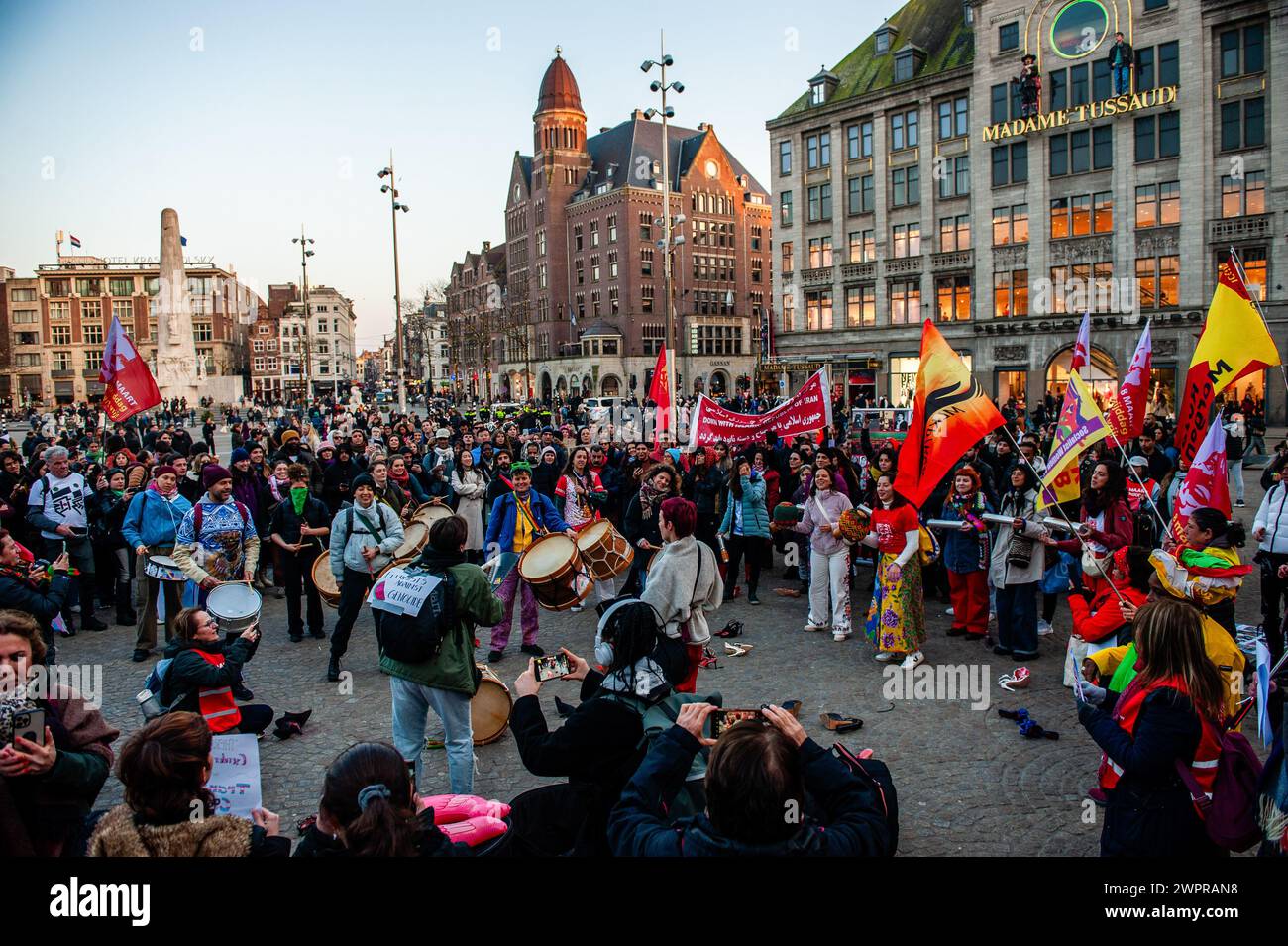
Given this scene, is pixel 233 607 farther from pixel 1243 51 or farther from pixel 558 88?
pixel 558 88

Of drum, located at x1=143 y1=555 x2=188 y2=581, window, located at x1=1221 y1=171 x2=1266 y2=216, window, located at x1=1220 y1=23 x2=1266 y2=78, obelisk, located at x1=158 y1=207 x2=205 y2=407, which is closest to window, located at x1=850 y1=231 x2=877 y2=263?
window, located at x1=1221 y1=171 x2=1266 y2=216

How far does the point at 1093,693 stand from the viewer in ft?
15.6

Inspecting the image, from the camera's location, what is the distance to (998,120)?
45.9 m

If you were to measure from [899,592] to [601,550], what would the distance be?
317 centimetres

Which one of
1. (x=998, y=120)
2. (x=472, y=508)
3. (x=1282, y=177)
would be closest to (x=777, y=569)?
(x=472, y=508)

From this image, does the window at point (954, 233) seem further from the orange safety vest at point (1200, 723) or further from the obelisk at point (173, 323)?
the orange safety vest at point (1200, 723)

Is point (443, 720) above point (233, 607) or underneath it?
underneath

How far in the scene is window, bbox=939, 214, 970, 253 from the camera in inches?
1900

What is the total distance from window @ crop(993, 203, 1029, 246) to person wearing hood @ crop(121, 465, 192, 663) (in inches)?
1795

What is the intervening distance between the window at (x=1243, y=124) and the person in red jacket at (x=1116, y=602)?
42169 millimetres

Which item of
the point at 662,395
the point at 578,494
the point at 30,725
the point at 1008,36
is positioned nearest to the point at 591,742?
the point at 30,725

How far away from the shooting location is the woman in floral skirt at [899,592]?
912 centimetres
